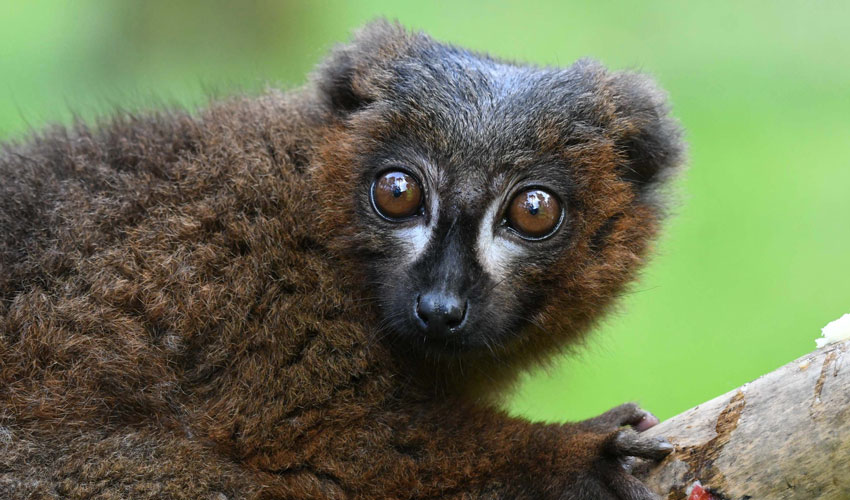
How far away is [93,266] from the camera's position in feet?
14.8

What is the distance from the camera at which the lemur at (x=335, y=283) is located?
13.9 feet

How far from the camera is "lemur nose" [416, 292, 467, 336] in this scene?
4176 mm

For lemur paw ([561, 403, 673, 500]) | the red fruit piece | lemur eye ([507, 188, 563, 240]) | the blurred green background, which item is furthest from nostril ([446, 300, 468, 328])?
the blurred green background

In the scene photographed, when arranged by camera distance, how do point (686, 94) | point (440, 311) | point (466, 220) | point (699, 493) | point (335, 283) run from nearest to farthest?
point (699, 493) → point (440, 311) → point (466, 220) → point (335, 283) → point (686, 94)

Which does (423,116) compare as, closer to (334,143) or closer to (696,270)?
(334,143)

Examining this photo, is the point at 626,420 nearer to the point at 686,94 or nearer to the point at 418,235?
the point at 418,235

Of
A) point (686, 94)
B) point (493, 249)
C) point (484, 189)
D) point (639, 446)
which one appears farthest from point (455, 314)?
point (686, 94)

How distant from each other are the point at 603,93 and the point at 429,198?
1184mm

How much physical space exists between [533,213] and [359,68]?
4.41ft

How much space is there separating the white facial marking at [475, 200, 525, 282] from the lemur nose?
11.3 inches

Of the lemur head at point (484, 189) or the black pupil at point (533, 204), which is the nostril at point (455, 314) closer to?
the lemur head at point (484, 189)

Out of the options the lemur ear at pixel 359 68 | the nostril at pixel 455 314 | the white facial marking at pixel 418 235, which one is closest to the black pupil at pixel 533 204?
the white facial marking at pixel 418 235

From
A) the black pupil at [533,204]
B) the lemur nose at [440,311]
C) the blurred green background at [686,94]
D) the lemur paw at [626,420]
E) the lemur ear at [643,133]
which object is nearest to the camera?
the lemur nose at [440,311]

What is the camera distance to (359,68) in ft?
16.6
